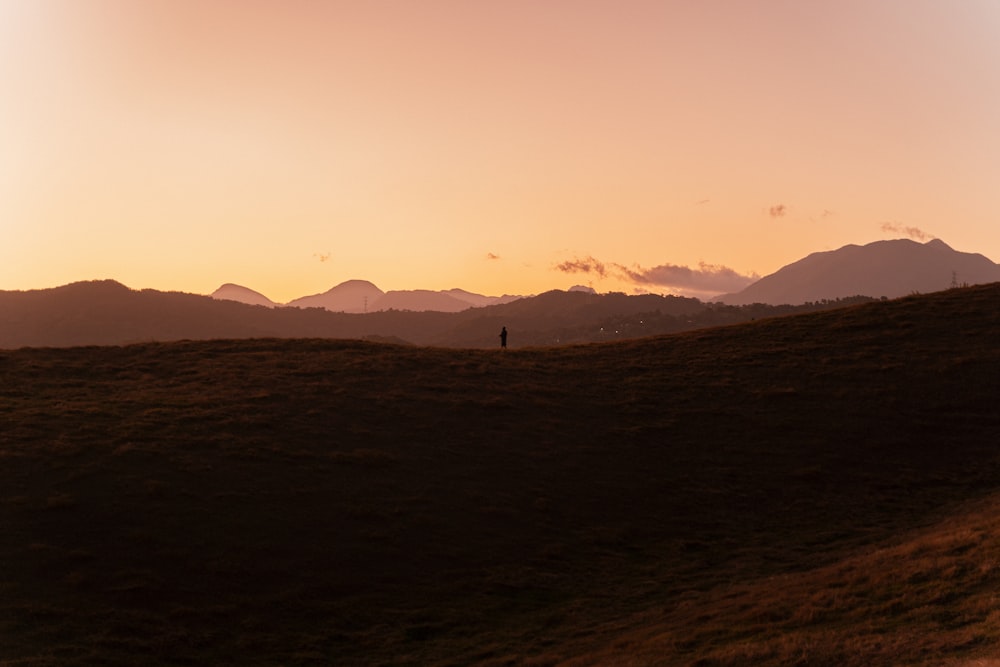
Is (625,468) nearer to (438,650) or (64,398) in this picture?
(438,650)

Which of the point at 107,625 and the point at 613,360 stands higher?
the point at 613,360

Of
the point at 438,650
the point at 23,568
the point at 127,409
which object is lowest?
the point at 438,650

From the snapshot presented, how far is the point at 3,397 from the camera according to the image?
127 feet

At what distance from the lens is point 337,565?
83.8ft

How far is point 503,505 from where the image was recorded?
101 ft

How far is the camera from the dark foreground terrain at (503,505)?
64.8ft

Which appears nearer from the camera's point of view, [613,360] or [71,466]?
[71,466]

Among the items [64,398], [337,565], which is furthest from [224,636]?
[64,398]

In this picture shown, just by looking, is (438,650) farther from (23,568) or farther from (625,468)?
(625,468)

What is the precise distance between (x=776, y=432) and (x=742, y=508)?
8856 millimetres

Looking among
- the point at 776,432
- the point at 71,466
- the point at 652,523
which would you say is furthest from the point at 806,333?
the point at 71,466

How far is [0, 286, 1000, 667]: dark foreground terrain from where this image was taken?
19.8 metres

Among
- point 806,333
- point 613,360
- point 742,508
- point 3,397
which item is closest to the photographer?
point 742,508

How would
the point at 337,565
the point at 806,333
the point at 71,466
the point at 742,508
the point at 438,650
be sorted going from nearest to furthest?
the point at 438,650 → the point at 337,565 → the point at 71,466 → the point at 742,508 → the point at 806,333
